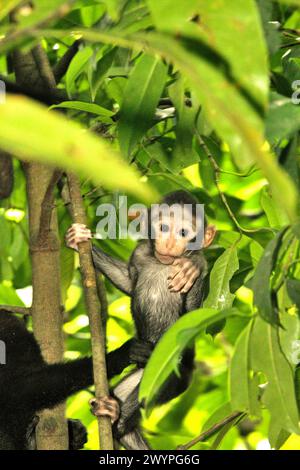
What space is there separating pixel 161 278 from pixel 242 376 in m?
2.32

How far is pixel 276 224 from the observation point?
2975mm

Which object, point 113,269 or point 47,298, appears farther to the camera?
point 113,269

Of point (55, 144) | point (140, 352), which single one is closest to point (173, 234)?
point (140, 352)

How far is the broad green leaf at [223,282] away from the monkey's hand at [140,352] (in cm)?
101

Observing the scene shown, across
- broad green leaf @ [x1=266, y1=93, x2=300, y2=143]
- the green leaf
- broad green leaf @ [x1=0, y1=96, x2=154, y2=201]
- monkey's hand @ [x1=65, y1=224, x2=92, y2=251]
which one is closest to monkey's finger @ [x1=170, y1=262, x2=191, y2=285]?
monkey's hand @ [x1=65, y1=224, x2=92, y2=251]

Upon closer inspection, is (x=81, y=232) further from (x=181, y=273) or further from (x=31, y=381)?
(x=31, y=381)

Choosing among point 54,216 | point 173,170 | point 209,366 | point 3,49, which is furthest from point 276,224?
point 209,366

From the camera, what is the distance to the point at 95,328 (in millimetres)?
2662

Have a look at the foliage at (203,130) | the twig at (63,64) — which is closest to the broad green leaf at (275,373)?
the foliage at (203,130)

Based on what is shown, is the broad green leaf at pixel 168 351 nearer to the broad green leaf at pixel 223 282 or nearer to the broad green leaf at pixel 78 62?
the broad green leaf at pixel 223 282

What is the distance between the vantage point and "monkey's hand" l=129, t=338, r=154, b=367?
3541mm

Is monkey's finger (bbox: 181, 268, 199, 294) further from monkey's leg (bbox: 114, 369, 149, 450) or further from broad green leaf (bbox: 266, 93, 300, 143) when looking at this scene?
broad green leaf (bbox: 266, 93, 300, 143)

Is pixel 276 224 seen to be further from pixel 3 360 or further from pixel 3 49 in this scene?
pixel 3 49

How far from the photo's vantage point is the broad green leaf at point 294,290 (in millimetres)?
1786
